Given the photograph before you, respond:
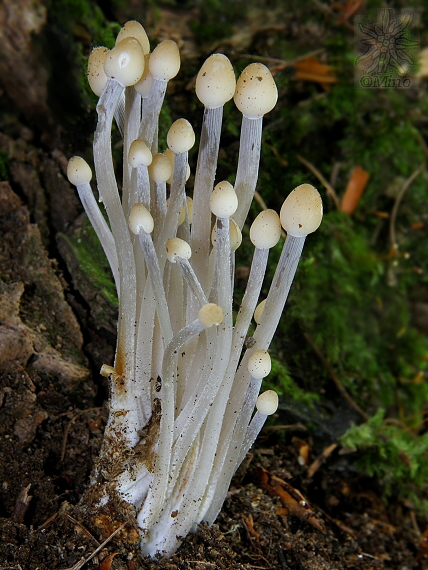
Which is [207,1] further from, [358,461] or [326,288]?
[358,461]

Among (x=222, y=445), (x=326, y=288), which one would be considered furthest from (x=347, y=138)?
(x=222, y=445)

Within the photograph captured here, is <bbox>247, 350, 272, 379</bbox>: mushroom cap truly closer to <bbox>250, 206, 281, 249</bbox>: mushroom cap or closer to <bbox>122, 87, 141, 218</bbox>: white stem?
<bbox>250, 206, 281, 249</bbox>: mushroom cap

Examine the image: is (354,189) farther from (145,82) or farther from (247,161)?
(145,82)

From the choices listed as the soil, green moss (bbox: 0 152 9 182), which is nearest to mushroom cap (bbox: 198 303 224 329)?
the soil

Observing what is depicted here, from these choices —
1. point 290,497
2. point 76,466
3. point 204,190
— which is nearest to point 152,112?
point 204,190

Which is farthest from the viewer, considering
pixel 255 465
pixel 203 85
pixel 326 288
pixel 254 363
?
pixel 326 288
